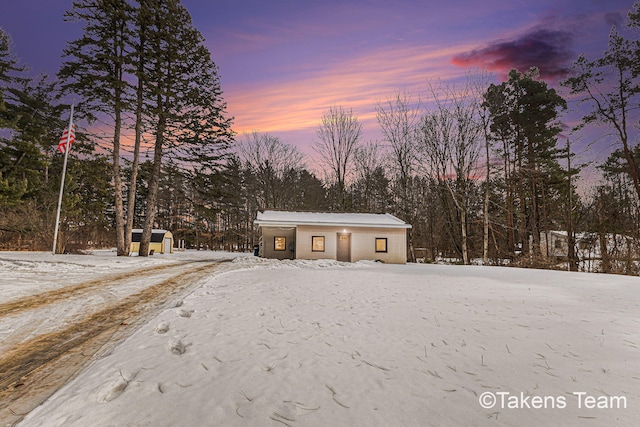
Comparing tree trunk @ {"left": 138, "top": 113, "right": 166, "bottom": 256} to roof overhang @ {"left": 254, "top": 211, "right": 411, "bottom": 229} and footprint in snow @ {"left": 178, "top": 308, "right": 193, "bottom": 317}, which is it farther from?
footprint in snow @ {"left": 178, "top": 308, "right": 193, "bottom": 317}

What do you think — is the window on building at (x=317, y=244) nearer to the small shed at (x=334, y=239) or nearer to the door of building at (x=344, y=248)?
the small shed at (x=334, y=239)

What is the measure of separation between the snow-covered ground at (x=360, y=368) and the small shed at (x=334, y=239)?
42.9 feet

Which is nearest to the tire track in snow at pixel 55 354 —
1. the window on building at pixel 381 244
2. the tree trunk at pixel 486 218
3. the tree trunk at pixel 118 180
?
the tree trunk at pixel 118 180

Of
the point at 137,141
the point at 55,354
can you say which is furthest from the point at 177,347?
the point at 137,141

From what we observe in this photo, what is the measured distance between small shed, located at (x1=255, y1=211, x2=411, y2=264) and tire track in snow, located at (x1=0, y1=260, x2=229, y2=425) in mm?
13809

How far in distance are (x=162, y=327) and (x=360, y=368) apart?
313cm

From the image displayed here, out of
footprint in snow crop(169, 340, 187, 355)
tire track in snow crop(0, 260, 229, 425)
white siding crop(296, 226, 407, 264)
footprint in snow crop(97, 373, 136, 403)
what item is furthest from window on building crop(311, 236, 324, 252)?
footprint in snow crop(97, 373, 136, 403)

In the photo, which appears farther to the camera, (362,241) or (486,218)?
(362,241)

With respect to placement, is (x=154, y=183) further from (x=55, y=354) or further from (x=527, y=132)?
(x=527, y=132)

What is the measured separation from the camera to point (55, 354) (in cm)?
336

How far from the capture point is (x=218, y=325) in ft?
14.9

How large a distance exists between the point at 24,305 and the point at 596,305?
12.6 m

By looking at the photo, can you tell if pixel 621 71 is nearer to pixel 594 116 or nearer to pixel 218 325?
pixel 594 116

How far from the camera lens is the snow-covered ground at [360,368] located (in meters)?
2.30
